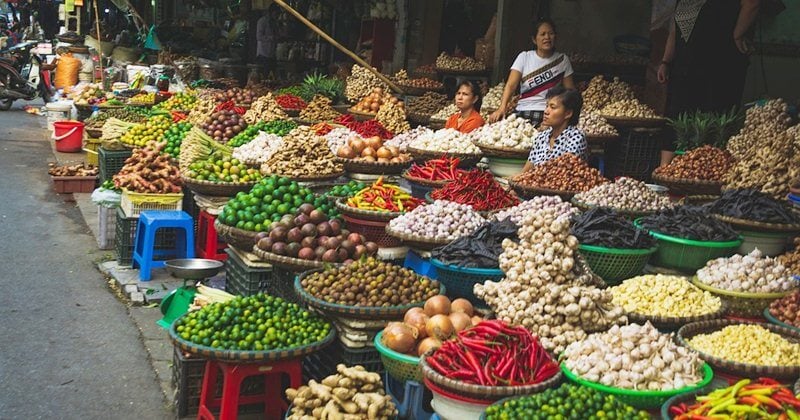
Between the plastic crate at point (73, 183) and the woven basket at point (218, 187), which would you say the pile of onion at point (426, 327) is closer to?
the woven basket at point (218, 187)

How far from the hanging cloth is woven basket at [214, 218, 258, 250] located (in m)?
4.65

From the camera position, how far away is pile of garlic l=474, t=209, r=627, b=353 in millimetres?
4047

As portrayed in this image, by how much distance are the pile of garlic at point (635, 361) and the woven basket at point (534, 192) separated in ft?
7.66

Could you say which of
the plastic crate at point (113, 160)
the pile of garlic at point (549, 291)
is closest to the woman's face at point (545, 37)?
the pile of garlic at point (549, 291)

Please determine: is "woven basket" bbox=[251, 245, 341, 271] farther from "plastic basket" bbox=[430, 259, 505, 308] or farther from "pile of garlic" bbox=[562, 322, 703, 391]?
"pile of garlic" bbox=[562, 322, 703, 391]

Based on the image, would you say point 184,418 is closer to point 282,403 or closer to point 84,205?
point 282,403

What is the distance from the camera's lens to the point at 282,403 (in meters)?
4.73

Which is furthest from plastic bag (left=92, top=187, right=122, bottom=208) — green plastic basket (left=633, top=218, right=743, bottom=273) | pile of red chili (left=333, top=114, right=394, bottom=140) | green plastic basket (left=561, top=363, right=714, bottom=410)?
green plastic basket (left=561, top=363, right=714, bottom=410)

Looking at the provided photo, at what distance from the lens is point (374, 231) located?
6.03 metres

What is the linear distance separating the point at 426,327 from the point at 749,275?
1853 mm

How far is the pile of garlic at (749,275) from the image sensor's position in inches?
185

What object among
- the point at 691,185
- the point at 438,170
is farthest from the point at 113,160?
the point at 691,185

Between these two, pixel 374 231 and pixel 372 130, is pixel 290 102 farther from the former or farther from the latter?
pixel 374 231

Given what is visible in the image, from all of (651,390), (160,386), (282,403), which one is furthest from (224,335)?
(651,390)
